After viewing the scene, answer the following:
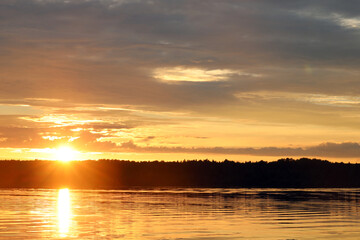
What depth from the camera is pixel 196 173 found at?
156625mm

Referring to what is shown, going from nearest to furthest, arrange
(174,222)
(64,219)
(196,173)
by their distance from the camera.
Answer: (174,222), (64,219), (196,173)

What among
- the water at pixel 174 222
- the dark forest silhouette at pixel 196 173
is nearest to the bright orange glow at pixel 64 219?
the water at pixel 174 222

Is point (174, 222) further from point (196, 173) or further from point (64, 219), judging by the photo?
point (196, 173)

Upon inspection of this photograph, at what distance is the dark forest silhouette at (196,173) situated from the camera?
150000 millimetres

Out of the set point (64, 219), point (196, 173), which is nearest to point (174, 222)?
point (64, 219)

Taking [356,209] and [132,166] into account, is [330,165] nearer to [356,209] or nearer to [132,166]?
[132,166]

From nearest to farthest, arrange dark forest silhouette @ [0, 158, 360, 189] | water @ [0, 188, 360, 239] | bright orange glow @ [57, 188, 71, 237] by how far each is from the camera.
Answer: water @ [0, 188, 360, 239] < bright orange glow @ [57, 188, 71, 237] < dark forest silhouette @ [0, 158, 360, 189]

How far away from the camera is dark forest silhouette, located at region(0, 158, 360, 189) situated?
15000 centimetres

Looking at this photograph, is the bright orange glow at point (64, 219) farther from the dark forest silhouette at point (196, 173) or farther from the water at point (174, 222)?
the dark forest silhouette at point (196, 173)

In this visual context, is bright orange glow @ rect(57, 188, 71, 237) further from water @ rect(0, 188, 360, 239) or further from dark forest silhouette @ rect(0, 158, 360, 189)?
dark forest silhouette @ rect(0, 158, 360, 189)

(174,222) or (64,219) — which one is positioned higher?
(64,219)

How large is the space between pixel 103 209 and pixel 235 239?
67.3ft

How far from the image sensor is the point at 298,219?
44906mm

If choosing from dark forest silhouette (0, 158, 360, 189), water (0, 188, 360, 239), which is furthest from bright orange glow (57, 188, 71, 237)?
dark forest silhouette (0, 158, 360, 189)
